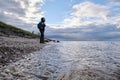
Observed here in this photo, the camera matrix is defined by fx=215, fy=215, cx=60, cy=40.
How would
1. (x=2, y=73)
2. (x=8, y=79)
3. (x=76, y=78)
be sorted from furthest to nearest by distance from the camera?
(x=76, y=78) < (x=2, y=73) < (x=8, y=79)

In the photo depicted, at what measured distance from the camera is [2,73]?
7.11m

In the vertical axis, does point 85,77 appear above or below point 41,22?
below

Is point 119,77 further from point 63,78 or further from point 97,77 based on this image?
point 63,78

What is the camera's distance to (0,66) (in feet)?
27.0

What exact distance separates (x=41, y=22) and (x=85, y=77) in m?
21.7

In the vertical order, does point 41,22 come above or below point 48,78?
above

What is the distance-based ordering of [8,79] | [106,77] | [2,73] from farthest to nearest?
[106,77], [2,73], [8,79]

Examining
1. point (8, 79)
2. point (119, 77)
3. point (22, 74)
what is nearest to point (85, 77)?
point (119, 77)

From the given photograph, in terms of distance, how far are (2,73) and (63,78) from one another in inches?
82.2

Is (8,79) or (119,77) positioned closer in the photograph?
(8,79)

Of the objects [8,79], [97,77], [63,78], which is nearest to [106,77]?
[97,77]

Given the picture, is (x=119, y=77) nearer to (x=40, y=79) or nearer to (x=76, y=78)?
(x=76, y=78)

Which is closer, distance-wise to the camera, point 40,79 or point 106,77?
point 40,79

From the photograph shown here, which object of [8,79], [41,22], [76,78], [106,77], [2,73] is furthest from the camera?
[41,22]
